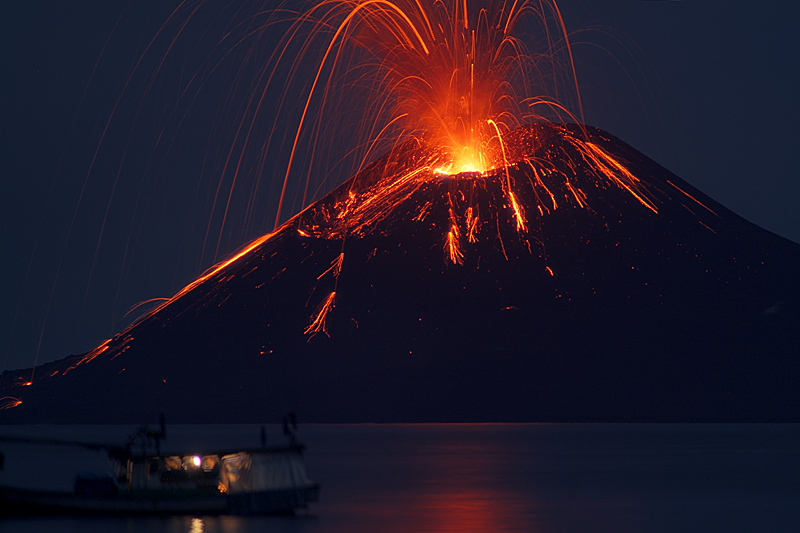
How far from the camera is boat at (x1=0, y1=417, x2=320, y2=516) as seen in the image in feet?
170

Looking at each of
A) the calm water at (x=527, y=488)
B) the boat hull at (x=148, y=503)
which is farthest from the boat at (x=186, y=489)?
the calm water at (x=527, y=488)

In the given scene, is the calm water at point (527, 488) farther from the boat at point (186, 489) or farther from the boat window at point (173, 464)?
the boat window at point (173, 464)

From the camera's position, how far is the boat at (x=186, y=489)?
5188 cm

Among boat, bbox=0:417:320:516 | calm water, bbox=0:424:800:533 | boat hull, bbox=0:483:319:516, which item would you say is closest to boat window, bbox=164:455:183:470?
boat, bbox=0:417:320:516

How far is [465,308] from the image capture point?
197 meters

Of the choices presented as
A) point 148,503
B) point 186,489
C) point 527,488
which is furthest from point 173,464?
point 527,488

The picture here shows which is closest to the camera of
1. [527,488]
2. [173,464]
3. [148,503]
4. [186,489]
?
[148,503]

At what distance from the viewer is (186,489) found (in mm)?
54469

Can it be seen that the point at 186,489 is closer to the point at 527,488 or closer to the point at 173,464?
the point at 173,464

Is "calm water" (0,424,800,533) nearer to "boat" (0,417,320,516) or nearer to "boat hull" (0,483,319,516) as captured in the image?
"boat hull" (0,483,319,516)

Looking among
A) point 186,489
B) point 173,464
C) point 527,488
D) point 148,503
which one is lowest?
point 148,503

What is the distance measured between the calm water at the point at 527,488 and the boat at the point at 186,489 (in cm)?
73

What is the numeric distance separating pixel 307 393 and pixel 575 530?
450ft

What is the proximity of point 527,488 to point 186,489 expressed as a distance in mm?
24437
